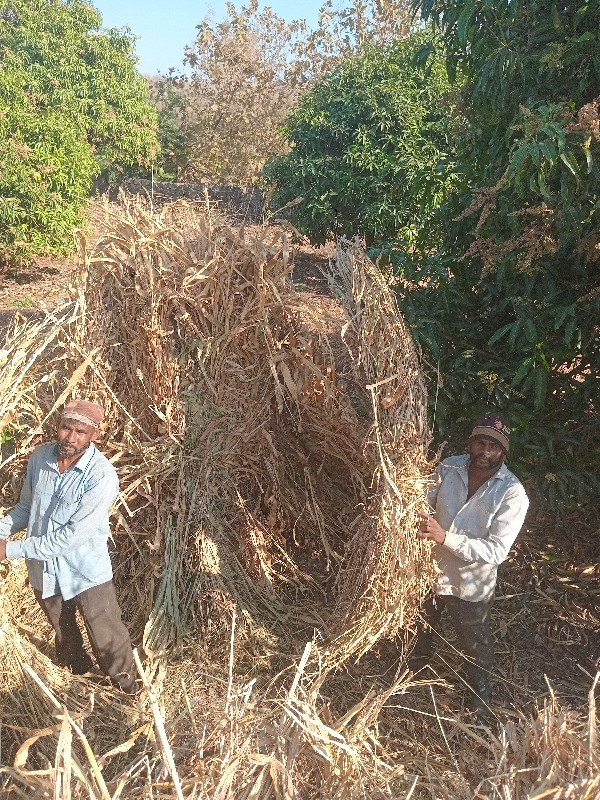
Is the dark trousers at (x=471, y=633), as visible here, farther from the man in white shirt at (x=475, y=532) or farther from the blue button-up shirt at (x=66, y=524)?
the blue button-up shirt at (x=66, y=524)

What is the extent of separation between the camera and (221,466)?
3.99 meters

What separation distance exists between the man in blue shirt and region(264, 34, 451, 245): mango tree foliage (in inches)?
247

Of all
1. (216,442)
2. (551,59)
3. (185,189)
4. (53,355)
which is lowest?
(216,442)

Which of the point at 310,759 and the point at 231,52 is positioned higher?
the point at 231,52

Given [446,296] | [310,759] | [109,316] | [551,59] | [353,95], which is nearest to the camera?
[310,759]

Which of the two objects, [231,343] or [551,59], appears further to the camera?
[231,343]

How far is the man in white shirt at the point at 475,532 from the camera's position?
121 inches

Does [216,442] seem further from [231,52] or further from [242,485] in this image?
[231,52]

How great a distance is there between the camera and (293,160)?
9562 millimetres

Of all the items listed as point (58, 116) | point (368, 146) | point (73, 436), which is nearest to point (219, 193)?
point (58, 116)

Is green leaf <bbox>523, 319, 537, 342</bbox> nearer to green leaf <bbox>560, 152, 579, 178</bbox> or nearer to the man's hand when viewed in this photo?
green leaf <bbox>560, 152, 579, 178</bbox>

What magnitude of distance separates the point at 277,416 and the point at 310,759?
2.09 m

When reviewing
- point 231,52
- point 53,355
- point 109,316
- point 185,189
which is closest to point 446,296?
point 109,316

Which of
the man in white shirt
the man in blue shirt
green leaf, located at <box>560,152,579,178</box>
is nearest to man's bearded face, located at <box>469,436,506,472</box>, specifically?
the man in white shirt
